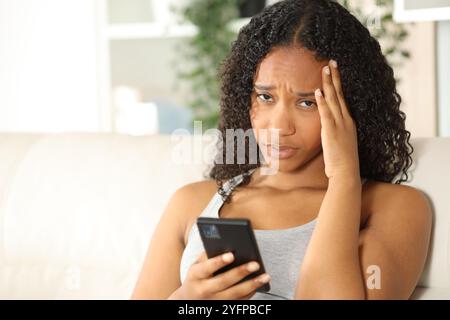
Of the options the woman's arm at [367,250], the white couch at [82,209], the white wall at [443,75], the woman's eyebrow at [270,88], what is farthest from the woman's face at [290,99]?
the white wall at [443,75]

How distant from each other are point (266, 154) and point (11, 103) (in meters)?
2.58

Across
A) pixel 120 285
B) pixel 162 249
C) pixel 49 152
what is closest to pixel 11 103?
pixel 49 152

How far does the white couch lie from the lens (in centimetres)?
169

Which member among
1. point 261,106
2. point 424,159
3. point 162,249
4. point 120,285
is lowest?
point 120,285

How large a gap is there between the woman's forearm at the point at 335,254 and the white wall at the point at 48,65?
270cm

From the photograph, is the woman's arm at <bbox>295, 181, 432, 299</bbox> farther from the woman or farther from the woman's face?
the woman's face

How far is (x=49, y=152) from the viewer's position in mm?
1841

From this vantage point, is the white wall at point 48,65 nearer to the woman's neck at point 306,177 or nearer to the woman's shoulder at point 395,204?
the woman's neck at point 306,177

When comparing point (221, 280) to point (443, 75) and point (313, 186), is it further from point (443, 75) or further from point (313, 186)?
point (443, 75)

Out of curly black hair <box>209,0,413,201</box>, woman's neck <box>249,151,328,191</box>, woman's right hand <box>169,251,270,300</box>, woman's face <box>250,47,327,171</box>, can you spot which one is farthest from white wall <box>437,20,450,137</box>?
woman's right hand <box>169,251,270,300</box>

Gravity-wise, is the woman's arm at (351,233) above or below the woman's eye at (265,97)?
below

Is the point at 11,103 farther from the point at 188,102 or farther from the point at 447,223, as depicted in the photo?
the point at 447,223

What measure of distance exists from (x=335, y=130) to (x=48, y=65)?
2.70 meters

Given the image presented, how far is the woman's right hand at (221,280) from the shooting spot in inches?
44.6
